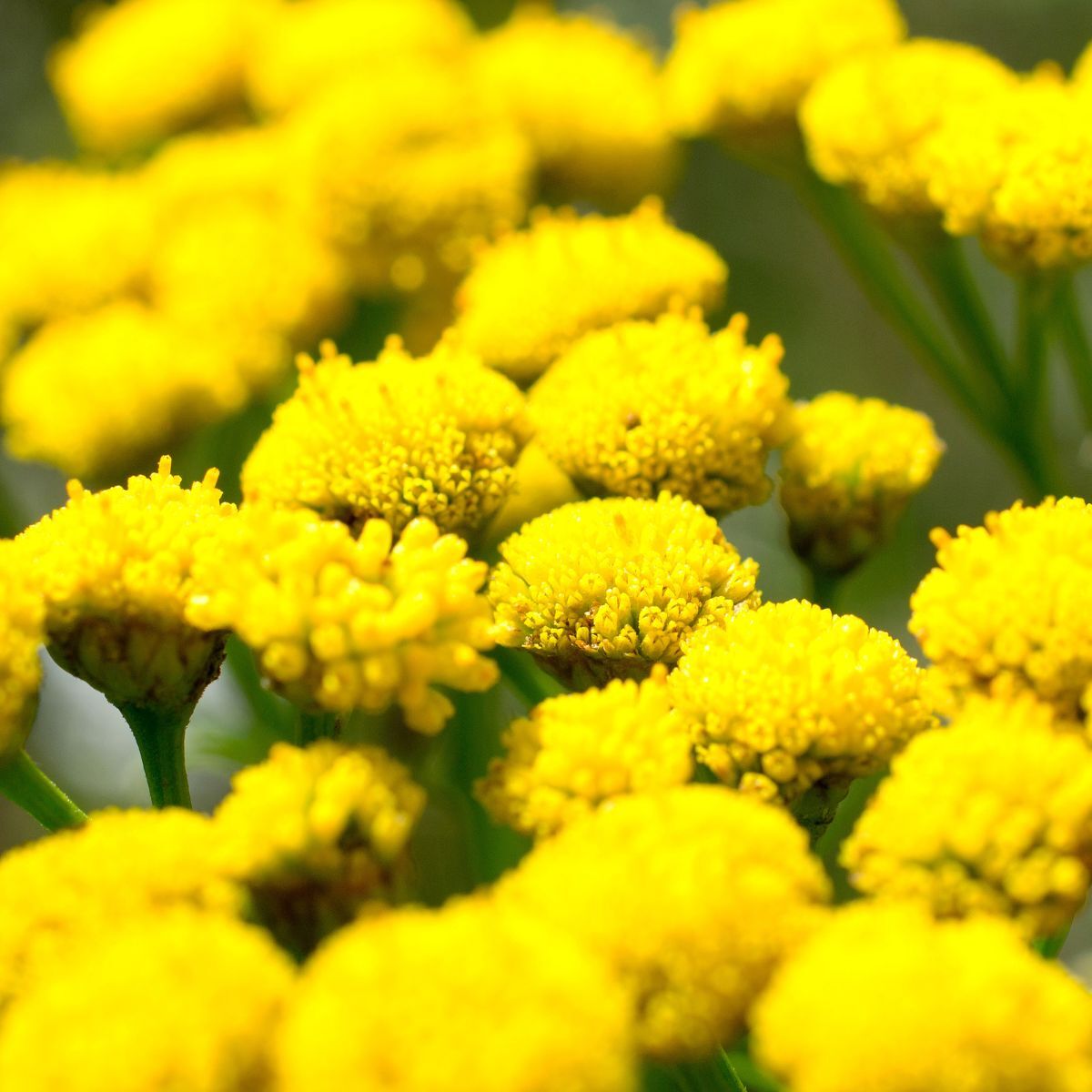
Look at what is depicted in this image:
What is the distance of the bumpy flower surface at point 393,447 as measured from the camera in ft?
4.08

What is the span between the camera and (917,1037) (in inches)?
29.9

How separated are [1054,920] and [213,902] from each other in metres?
0.45

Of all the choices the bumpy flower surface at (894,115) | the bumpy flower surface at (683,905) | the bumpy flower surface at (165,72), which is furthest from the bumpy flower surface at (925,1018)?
the bumpy flower surface at (165,72)

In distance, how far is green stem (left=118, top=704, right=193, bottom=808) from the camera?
1.22 meters

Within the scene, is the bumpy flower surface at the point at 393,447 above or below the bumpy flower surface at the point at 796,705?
above

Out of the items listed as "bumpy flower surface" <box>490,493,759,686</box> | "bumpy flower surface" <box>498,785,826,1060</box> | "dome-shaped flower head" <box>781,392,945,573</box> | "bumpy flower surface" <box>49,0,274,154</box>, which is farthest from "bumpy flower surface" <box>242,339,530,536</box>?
"bumpy flower surface" <box>49,0,274,154</box>

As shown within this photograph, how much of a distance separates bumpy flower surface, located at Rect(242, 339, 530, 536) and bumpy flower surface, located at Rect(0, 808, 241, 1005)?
343 mm

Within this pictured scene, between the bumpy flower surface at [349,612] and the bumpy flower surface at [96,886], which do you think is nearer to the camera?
the bumpy flower surface at [96,886]

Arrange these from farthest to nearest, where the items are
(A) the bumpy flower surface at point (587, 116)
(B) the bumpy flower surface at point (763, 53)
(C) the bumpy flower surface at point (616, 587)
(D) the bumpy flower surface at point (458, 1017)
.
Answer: (A) the bumpy flower surface at point (587, 116), (B) the bumpy flower surface at point (763, 53), (C) the bumpy flower surface at point (616, 587), (D) the bumpy flower surface at point (458, 1017)

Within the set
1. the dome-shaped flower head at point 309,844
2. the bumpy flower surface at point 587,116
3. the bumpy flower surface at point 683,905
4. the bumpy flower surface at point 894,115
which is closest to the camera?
the bumpy flower surface at point 683,905

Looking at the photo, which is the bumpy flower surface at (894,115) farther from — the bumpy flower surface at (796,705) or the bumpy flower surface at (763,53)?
the bumpy flower surface at (796,705)

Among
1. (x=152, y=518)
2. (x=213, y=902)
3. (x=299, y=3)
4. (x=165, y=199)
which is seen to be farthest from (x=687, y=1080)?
(x=299, y=3)

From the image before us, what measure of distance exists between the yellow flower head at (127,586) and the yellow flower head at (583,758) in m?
0.25

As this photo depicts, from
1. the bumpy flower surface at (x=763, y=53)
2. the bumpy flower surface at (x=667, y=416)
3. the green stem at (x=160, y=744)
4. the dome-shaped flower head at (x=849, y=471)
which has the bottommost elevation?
the dome-shaped flower head at (x=849, y=471)
